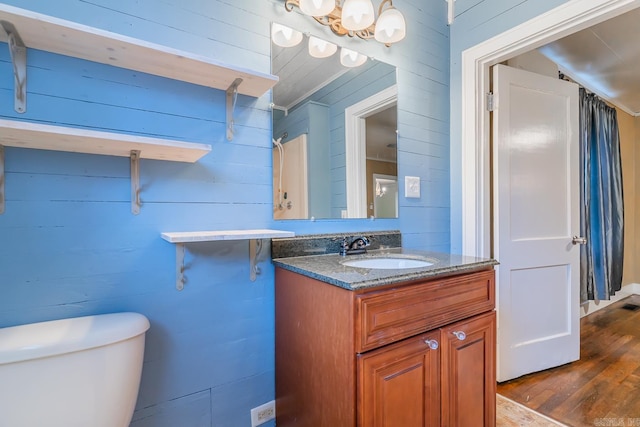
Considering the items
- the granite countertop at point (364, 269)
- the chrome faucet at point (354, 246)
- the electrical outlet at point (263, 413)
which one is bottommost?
the electrical outlet at point (263, 413)

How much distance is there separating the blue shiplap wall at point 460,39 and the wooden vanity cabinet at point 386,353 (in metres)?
0.72

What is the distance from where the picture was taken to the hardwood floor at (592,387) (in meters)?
1.52

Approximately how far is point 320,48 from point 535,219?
1618 mm

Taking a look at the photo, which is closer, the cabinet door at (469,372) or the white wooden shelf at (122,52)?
the white wooden shelf at (122,52)

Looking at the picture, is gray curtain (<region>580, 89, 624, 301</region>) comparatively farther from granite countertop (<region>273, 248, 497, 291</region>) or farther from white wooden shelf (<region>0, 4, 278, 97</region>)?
white wooden shelf (<region>0, 4, 278, 97</region>)

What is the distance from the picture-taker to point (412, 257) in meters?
1.36

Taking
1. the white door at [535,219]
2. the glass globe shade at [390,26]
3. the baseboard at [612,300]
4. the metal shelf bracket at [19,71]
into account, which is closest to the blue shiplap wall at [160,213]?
the metal shelf bracket at [19,71]

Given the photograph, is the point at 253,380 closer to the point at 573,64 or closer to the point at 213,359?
the point at 213,359

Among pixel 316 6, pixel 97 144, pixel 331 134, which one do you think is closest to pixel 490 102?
pixel 331 134

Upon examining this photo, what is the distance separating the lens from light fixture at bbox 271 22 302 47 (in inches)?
52.3

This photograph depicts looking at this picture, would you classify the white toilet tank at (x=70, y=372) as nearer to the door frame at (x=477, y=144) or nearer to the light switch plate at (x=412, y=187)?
the light switch plate at (x=412, y=187)

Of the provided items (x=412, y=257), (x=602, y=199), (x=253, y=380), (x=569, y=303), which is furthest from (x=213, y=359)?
(x=602, y=199)

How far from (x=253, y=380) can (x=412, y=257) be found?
0.85 m

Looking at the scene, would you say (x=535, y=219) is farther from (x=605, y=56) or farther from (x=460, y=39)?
(x=605, y=56)
